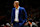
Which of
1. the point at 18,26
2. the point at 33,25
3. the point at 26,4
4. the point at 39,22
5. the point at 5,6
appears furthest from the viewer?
the point at 5,6

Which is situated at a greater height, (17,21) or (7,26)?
(17,21)

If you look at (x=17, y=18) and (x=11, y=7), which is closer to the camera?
(x=17, y=18)

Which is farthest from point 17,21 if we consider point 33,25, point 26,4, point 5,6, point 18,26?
point 5,6

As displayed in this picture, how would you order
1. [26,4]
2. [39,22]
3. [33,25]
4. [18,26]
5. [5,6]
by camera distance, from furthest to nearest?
[5,6] → [26,4] → [39,22] → [33,25] → [18,26]

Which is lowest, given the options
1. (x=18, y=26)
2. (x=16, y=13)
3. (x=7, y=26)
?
(x=7, y=26)

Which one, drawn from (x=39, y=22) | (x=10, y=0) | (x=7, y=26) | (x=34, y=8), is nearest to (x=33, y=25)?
(x=39, y=22)

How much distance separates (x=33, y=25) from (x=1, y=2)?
2.89 metres

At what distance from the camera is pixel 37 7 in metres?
6.19

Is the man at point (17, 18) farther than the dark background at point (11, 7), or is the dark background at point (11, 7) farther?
the dark background at point (11, 7)

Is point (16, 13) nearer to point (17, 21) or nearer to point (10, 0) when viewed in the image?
point (17, 21)

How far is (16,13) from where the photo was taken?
116 inches

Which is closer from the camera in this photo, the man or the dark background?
the man

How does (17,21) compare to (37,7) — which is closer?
(17,21)

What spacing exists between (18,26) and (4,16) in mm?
3358
